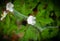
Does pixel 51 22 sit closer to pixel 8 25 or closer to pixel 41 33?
pixel 41 33

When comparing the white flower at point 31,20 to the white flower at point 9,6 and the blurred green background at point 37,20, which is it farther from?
the white flower at point 9,6

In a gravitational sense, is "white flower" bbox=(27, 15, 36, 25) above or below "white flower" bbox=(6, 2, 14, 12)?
below

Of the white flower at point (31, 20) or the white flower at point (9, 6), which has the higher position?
the white flower at point (9, 6)

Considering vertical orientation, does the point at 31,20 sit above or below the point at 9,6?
below

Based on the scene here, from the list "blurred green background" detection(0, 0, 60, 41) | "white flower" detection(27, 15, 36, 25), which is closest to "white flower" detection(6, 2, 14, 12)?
"blurred green background" detection(0, 0, 60, 41)

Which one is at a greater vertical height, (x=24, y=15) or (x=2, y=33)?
(x=24, y=15)

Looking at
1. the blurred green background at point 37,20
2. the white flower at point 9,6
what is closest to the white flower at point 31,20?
the blurred green background at point 37,20

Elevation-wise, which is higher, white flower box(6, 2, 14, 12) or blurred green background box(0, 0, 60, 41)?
white flower box(6, 2, 14, 12)

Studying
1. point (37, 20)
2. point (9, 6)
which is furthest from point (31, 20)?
point (9, 6)

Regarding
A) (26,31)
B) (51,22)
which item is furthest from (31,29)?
(51,22)

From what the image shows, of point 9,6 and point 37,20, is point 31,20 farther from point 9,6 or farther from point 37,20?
point 9,6

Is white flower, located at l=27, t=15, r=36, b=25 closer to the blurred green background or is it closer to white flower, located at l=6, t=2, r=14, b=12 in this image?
the blurred green background
